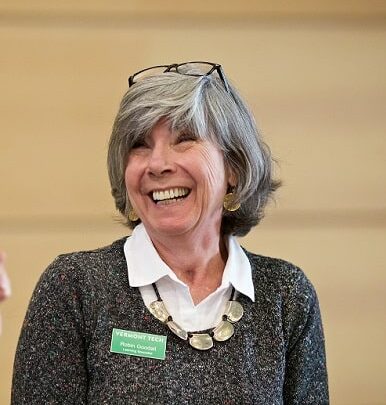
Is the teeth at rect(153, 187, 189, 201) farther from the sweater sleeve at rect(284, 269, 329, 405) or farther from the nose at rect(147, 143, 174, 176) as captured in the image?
the sweater sleeve at rect(284, 269, 329, 405)

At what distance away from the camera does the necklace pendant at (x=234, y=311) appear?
5.29 ft

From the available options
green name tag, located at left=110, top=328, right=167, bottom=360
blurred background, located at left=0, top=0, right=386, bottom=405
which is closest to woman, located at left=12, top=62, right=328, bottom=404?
green name tag, located at left=110, top=328, right=167, bottom=360

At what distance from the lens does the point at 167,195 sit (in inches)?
61.4

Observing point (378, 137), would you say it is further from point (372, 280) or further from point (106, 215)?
point (106, 215)

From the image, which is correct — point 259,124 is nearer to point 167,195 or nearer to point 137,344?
point 167,195

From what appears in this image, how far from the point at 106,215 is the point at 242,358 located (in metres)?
0.84

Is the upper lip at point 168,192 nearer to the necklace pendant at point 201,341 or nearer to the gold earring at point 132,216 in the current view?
the gold earring at point 132,216

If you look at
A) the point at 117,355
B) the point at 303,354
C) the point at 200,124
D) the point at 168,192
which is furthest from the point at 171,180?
the point at 303,354

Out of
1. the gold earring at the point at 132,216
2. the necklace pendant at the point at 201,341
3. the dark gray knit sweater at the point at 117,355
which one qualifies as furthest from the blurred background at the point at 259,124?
the necklace pendant at the point at 201,341

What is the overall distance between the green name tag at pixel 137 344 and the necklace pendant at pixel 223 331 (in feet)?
0.36

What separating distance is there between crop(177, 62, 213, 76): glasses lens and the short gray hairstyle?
2 cm

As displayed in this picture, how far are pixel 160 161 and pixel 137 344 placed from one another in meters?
0.34

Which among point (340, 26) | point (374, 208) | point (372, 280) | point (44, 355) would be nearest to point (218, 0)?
point (340, 26)

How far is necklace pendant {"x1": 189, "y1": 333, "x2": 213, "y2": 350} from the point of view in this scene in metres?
1.55
